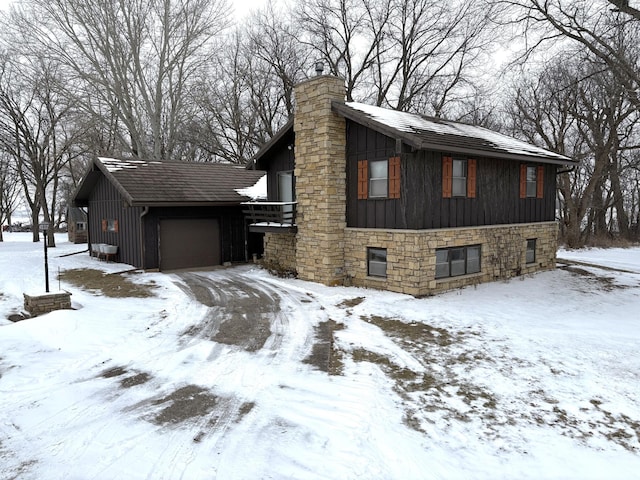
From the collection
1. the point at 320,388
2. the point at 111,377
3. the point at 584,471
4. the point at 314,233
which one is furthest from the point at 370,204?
the point at 584,471

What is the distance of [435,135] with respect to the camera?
40.7 feet

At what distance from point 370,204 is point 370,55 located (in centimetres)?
2015

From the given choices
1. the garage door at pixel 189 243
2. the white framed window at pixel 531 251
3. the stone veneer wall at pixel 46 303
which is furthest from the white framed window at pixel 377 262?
the stone veneer wall at pixel 46 303

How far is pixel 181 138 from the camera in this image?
1255 inches

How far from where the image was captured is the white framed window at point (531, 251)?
1589 centimetres

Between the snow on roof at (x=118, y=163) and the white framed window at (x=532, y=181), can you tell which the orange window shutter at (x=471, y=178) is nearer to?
the white framed window at (x=532, y=181)

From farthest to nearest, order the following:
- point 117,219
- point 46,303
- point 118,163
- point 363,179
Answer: point 117,219 → point 118,163 → point 363,179 → point 46,303

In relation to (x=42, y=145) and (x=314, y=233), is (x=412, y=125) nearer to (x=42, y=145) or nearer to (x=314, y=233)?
(x=314, y=233)

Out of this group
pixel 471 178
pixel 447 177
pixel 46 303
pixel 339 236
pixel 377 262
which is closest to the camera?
pixel 46 303

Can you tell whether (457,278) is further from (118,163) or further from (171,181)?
(118,163)

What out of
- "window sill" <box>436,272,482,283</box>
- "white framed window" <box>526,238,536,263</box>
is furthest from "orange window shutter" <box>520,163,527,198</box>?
"window sill" <box>436,272,482,283</box>

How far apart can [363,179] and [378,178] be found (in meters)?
0.50

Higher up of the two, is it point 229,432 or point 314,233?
point 314,233

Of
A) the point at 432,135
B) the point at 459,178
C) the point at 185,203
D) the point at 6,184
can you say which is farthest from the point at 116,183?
the point at 6,184
